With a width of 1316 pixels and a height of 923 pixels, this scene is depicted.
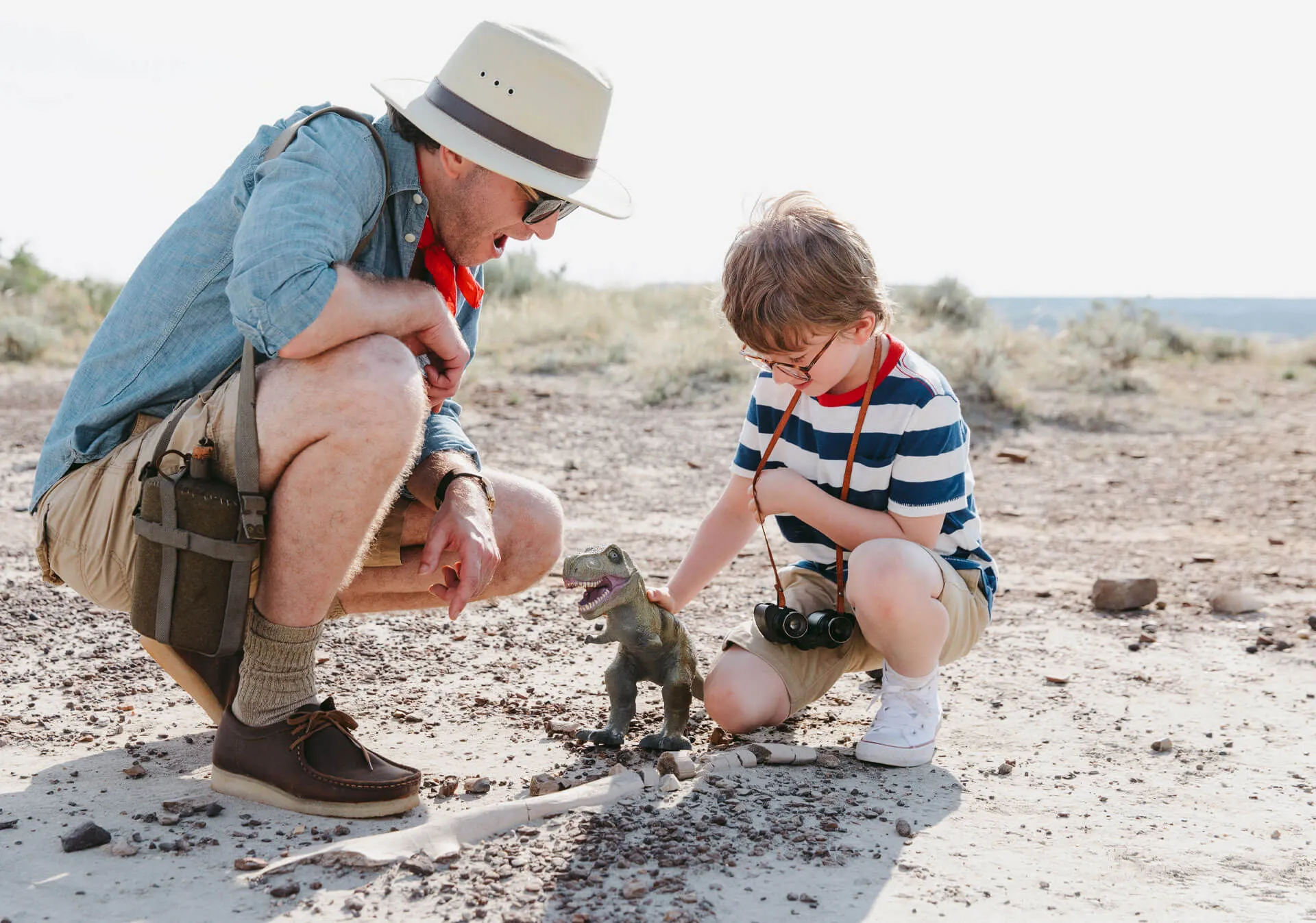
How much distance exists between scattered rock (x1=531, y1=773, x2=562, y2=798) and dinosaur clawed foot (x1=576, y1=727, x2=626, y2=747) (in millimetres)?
318

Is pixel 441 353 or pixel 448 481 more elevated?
pixel 441 353

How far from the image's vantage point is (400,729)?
11.0 ft

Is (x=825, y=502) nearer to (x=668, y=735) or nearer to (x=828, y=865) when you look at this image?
(x=668, y=735)

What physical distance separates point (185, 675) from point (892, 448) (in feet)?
6.22

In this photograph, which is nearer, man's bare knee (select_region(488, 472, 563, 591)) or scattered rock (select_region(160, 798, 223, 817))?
scattered rock (select_region(160, 798, 223, 817))

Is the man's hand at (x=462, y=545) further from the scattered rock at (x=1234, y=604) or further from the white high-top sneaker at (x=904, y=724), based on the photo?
the scattered rock at (x=1234, y=604)

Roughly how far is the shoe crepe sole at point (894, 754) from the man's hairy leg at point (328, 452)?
→ 1.36 metres

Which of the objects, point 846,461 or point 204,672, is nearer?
point 204,672

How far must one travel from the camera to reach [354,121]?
2883mm

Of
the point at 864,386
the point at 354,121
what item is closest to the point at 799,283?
the point at 864,386

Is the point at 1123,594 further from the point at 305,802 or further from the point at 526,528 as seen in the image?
the point at 305,802

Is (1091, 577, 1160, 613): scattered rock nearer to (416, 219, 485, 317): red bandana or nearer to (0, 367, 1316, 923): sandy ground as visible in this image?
(0, 367, 1316, 923): sandy ground

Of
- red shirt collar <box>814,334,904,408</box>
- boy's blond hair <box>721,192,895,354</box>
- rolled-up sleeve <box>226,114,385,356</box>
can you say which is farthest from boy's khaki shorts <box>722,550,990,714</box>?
rolled-up sleeve <box>226,114,385,356</box>

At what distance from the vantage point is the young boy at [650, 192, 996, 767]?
311cm
